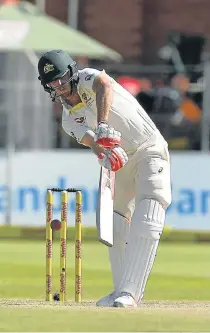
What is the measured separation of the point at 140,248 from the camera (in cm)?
926

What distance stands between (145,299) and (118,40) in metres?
23.4

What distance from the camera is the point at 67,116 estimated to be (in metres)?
9.45

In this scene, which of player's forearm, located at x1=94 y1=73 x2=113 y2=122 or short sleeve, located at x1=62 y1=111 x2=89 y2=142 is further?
short sleeve, located at x1=62 y1=111 x2=89 y2=142

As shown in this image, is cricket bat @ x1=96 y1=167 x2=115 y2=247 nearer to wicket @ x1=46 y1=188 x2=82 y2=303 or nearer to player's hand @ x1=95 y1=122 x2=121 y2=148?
player's hand @ x1=95 y1=122 x2=121 y2=148

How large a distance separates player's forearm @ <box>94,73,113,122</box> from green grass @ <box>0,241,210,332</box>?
118 cm

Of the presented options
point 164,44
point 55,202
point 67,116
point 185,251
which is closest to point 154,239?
point 67,116

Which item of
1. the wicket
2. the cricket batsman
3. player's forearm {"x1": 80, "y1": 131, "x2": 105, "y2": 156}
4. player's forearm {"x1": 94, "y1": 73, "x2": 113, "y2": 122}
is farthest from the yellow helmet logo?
the wicket

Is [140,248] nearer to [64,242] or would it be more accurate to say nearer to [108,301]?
[108,301]

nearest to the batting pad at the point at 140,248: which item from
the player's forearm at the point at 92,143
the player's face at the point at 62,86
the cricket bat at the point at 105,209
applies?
the cricket bat at the point at 105,209

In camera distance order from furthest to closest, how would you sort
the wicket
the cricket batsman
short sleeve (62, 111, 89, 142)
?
the wicket < short sleeve (62, 111, 89, 142) < the cricket batsman

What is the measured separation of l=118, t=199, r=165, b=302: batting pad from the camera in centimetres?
925

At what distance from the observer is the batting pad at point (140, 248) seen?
30.3ft

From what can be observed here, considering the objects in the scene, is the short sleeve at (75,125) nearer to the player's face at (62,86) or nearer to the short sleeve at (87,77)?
the player's face at (62,86)

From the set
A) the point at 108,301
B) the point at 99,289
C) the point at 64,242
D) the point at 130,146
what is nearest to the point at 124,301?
the point at 108,301
